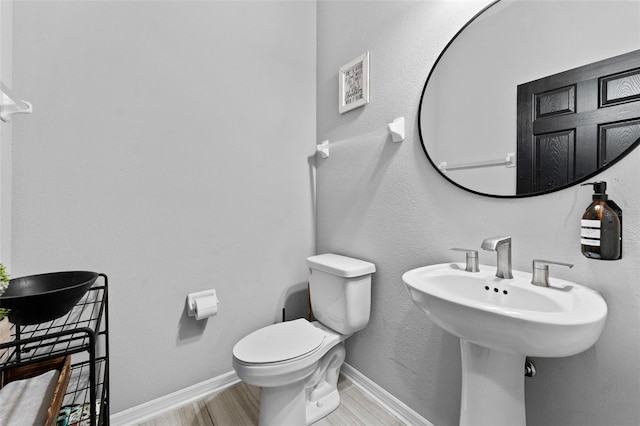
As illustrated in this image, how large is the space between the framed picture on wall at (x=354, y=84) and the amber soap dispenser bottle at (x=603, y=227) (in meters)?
1.09

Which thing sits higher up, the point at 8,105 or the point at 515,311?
the point at 8,105

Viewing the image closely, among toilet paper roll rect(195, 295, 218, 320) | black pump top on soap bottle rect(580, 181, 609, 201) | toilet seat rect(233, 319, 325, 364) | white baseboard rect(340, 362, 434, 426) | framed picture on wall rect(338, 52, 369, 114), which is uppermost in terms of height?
framed picture on wall rect(338, 52, 369, 114)

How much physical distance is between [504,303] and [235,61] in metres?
1.74

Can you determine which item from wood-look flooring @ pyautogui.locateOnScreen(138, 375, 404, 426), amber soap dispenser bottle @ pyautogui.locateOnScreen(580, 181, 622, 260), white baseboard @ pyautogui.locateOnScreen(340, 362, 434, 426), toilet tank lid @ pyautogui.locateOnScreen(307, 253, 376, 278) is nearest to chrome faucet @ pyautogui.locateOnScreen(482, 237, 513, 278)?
amber soap dispenser bottle @ pyautogui.locateOnScreen(580, 181, 622, 260)

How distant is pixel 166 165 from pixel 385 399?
164 cm

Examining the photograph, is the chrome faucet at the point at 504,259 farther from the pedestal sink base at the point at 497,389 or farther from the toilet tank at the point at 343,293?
the toilet tank at the point at 343,293

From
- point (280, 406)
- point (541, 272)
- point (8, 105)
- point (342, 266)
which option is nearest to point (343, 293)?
point (342, 266)

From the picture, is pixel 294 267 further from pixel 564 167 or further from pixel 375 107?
pixel 564 167

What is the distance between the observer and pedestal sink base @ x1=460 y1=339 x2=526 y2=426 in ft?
2.79

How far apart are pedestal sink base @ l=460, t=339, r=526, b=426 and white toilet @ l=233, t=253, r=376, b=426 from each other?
629 millimetres

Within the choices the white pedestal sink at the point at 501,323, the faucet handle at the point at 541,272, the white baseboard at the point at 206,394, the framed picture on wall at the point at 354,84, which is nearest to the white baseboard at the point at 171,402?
the white baseboard at the point at 206,394

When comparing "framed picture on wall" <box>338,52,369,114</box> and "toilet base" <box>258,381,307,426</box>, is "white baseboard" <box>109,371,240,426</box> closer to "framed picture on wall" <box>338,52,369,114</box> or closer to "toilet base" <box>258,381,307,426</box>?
"toilet base" <box>258,381,307,426</box>

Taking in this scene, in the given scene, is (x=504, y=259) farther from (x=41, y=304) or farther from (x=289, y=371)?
(x=41, y=304)

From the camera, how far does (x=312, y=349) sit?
123cm
